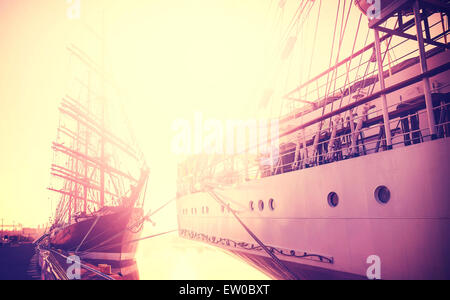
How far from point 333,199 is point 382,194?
151cm

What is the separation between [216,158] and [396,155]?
13352mm

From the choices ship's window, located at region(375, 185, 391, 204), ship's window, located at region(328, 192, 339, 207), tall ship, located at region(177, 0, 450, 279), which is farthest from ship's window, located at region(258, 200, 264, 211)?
ship's window, located at region(375, 185, 391, 204)

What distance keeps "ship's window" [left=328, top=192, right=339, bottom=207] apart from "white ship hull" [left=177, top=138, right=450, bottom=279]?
0.10 m

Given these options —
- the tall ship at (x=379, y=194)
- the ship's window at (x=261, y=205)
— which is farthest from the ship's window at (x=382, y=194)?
the ship's window at (x=261, y=205)

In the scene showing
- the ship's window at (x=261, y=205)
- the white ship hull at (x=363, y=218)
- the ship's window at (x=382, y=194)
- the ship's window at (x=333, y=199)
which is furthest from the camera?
the ship's window at (x=261, y=205)

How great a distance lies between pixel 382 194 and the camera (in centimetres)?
708

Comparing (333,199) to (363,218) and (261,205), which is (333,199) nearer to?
(363,218)

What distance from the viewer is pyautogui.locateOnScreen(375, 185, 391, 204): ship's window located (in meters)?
6.99

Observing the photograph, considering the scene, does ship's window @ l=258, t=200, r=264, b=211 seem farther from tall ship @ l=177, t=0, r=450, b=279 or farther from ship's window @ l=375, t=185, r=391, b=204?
ship's window @ l=375, t=185, r=391, b=204

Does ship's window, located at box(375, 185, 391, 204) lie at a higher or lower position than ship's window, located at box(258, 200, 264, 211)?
higher

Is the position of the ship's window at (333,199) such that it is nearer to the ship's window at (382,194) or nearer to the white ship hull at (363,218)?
the white ship hull at (363,218)

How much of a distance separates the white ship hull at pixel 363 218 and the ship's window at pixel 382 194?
4.7 inches

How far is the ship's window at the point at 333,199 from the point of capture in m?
8.25

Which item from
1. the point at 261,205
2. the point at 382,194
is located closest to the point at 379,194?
the point at 382,194
